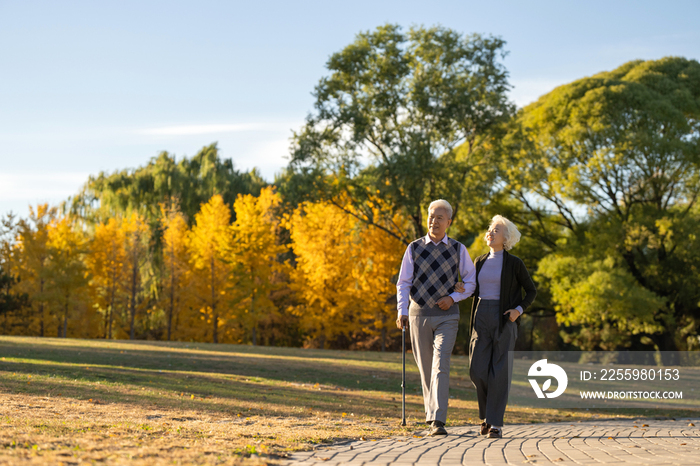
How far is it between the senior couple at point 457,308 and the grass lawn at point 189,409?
2.58 ft

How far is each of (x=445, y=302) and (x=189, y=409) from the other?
12.9 feet

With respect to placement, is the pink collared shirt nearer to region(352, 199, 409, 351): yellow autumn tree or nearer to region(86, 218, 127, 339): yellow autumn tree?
region(352, 199, 409, 351): yellow autumn tree

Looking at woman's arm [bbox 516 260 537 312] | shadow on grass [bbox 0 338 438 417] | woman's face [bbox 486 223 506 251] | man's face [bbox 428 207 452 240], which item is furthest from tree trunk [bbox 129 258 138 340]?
woman's arm [bbox 516 260 537 312]

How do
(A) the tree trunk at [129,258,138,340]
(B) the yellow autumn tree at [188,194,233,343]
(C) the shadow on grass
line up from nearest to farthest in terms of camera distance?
1. (C) the shadow on grass
2. (B) the yellow autumn tree at [188,194,233,343]
3. (A) the tree trunk at [129,258,138,340]

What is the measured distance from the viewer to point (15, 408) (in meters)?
6.75

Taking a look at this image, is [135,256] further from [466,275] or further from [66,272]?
[466,275]

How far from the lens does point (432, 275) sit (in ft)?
20.5

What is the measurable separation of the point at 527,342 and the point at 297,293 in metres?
16.0

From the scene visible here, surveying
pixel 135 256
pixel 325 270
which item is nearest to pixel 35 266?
pixel 135 256

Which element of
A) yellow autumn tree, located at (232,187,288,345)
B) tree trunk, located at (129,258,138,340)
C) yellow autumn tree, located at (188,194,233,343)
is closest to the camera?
yellow autumn tree, located at (232,187,288,345)

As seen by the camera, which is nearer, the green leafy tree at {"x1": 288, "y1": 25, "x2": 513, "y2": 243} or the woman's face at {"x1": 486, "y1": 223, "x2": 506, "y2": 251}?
the woman's face at {"x1": 486, "y1": 223, "x2": 506, "y2": 251}

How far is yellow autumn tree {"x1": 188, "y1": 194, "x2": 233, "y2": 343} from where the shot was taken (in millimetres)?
34438

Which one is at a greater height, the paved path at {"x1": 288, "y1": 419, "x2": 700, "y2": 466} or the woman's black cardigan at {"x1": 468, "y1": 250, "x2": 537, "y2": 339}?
the woman's black cardigan at {"x1": 468, "y1": 250, "x2": 537, "y2": 339}

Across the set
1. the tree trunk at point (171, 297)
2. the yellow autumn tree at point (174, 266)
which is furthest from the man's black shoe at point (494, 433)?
the tree trunk at point (171, 297)
